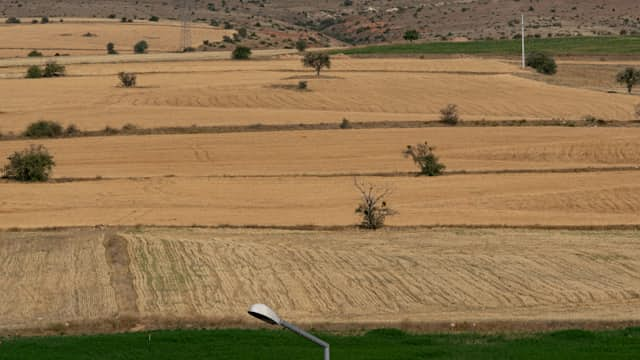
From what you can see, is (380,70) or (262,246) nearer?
(262,246)

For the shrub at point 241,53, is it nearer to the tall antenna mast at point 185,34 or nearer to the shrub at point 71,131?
the tall antenna mast at point 185,34

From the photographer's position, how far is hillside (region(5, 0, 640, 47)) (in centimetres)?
15338

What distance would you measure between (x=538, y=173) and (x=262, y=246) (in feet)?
60.0

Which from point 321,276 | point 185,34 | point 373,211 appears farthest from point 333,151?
point 185,34

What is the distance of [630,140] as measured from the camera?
59.7 m

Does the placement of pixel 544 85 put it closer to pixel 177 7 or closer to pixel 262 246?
pixel 262 246

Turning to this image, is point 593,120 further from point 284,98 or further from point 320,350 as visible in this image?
point 320,350

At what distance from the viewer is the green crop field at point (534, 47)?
4412 inches

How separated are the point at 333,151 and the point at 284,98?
21315 millimetres

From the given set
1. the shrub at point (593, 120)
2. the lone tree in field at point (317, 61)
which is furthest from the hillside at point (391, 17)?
the shrub at point (593, 120)

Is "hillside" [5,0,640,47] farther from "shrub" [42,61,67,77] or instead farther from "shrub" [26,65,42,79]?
"shrub" [26,65,42,79]

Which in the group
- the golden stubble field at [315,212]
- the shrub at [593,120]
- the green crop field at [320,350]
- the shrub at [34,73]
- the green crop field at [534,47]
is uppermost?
the shrub at [34,73]

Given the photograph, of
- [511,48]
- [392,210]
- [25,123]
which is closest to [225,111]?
[25,123]

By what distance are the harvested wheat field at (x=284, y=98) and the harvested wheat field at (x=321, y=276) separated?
29495mm
